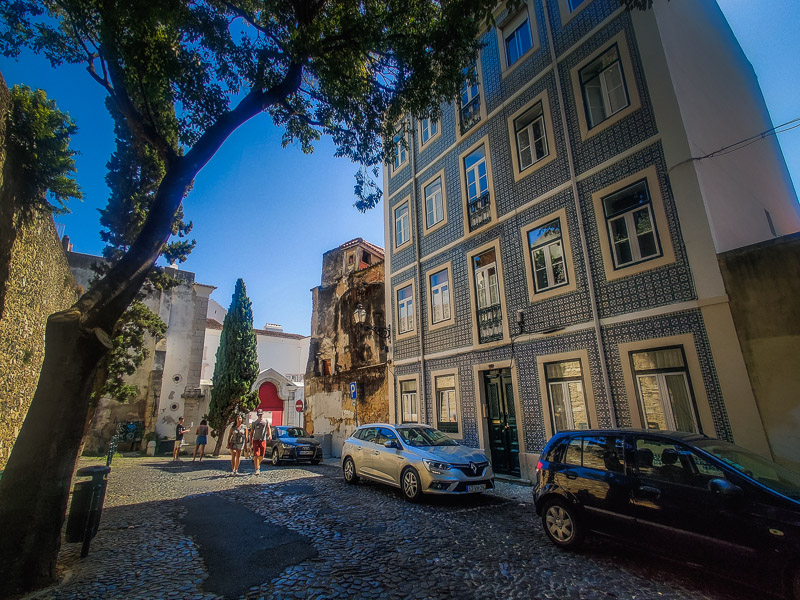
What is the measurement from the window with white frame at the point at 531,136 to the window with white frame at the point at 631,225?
2.81 meters

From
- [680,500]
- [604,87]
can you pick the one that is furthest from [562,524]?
[604,87]

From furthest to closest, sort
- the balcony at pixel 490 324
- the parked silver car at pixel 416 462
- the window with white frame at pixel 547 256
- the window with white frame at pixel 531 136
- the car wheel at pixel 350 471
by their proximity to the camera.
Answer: the balcony at pixel 490 324 → the window with white frame at pixel 531 136 → the car wheel at pixel 350 471 → the window with white frame at pixel 547 256 → the parked silver car at pixel 416 462

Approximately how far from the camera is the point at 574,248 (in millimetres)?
9891

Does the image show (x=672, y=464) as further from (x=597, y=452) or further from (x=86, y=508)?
(x=86, y=508)

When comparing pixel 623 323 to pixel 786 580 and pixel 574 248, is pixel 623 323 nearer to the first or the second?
pixel 574 248

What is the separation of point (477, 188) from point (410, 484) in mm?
9530

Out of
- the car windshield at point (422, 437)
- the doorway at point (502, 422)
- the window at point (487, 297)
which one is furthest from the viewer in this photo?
the window at point (487, 297)

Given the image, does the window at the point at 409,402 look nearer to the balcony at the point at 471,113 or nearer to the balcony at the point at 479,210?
the balcony at the point at 479,210

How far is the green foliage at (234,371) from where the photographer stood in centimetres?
2050

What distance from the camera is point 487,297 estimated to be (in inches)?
485

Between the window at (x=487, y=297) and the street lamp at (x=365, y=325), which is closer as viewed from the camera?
the window at (x=487, y=297)

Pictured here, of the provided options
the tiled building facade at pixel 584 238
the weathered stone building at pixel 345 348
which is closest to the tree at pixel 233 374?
the weathered stone building at pixel 345 348

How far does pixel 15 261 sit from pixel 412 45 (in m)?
9.66

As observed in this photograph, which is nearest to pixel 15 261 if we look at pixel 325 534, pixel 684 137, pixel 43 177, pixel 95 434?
pixel 43 177
